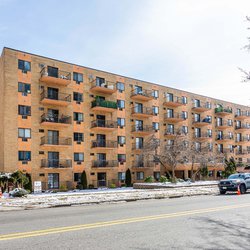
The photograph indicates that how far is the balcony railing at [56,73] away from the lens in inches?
1331

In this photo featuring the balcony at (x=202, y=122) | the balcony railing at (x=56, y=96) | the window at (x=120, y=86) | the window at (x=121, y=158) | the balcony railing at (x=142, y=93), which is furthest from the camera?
the balcony at (x=202, y=122)

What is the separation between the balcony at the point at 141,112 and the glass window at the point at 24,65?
15.7 metres

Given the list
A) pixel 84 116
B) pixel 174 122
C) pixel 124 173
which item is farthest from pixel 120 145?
pixel 174 122

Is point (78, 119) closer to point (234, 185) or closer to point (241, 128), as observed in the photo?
point (234, 185)

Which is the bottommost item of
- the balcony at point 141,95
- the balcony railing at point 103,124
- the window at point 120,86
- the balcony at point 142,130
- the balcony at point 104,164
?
the balcony at point 104,164

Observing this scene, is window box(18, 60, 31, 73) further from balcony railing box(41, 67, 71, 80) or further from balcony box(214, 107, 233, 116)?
balcony box(214, 107, 233, 116)

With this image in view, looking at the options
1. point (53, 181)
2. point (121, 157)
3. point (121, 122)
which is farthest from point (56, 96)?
point (121, 157)

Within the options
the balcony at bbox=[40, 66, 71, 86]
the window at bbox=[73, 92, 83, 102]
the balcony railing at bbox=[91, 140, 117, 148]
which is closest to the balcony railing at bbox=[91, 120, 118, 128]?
the balcony railing at bbox=[91, 140, 117, 148]

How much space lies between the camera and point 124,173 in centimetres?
4069

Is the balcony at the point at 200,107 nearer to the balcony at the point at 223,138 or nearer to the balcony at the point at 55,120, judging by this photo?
the balcony at the point at 223,138

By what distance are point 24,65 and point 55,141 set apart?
30.4 ft

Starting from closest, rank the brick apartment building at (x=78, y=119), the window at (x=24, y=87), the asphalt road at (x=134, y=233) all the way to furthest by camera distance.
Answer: the asphalt road at (x=134, y=233)
the brick apartment building at (x=78, y=119)
the window at (x=24, y=87)

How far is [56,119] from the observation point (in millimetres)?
34688

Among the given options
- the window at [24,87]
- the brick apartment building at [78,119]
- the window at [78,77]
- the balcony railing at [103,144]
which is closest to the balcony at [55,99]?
the brick apartment building at [78,119]
